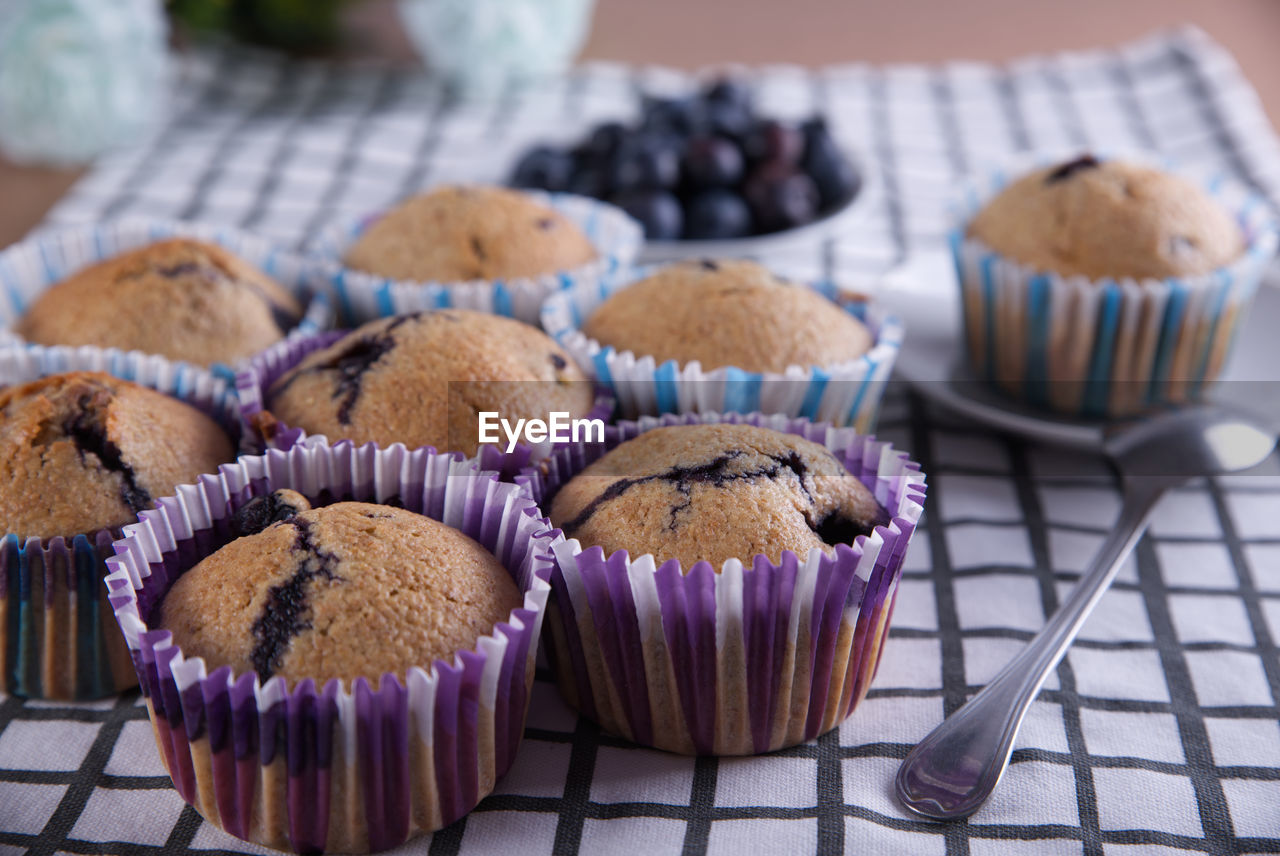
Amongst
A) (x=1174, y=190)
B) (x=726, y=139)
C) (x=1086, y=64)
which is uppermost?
(x=1174, y=190)

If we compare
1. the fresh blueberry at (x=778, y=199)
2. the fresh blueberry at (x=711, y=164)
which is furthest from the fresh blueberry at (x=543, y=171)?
the fresh blueberry at (x=778, y=199)

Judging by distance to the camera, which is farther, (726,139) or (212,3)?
(212,3)

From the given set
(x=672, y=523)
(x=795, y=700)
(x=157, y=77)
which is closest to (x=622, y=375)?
(x=672, y=523)

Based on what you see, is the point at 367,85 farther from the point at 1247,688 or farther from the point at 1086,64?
the point at 1247,688

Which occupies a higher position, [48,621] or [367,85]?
[48,621]

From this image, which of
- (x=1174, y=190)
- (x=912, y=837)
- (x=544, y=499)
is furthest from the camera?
(x=1174, y=190)

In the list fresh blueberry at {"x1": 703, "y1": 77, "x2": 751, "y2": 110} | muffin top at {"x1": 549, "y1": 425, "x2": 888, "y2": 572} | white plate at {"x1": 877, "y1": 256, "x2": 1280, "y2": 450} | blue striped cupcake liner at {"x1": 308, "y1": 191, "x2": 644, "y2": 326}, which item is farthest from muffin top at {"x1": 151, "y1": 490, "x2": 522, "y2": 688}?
fresh blueberry at {"x1": 703, "y1": 77, "x2": 751, "y2": 110}

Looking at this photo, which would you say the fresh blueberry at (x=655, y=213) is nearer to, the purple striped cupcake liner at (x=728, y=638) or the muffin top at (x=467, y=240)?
the muffin top at (x=467, y=240)

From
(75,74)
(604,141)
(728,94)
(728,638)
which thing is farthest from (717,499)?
(75,74)
